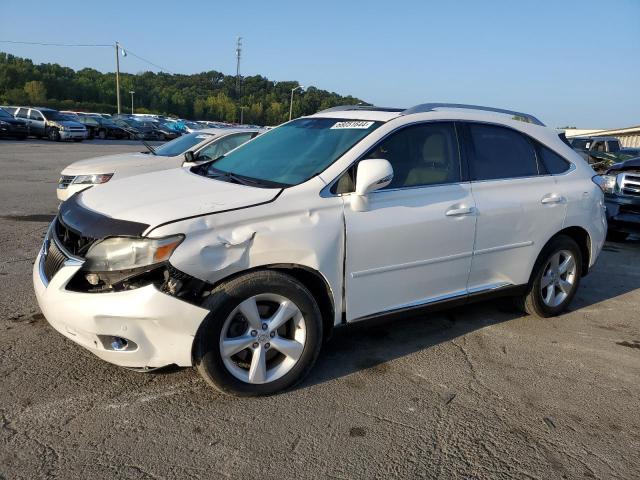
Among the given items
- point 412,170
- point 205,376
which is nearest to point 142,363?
point 205,376

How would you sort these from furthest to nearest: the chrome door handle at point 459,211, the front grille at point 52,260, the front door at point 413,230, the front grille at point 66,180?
the front grille at point 66,180, the chrome door handle at point 459,211, the front door at point 413,230, the front grille at point 52,260

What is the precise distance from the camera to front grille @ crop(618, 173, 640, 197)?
8.27 meters

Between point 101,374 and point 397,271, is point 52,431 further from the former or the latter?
point 397,271

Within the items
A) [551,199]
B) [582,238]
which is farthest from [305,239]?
[582,238]

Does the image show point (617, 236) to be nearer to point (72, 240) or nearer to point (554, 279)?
point (554, 279)

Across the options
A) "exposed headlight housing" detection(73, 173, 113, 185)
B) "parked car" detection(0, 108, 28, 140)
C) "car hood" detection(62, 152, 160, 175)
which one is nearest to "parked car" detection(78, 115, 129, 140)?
"parked car" detection(0, 108, 28, 140)

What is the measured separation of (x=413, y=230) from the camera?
3.73 m

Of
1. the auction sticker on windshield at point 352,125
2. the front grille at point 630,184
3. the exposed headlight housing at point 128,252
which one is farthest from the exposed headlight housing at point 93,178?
the front grille at point 630,184

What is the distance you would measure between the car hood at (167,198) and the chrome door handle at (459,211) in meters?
1.28

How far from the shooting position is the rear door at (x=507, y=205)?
4.21 meters

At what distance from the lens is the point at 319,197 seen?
343 centimetres

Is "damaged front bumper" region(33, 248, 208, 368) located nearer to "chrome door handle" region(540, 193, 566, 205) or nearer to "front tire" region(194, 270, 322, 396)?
"front tire" region(194, 270, 322, 396)

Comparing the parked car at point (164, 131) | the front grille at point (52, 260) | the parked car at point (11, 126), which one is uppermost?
the front grille at point (52, 260)

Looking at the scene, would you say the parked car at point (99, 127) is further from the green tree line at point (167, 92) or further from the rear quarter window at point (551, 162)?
the green tree line at point (167, 92)
